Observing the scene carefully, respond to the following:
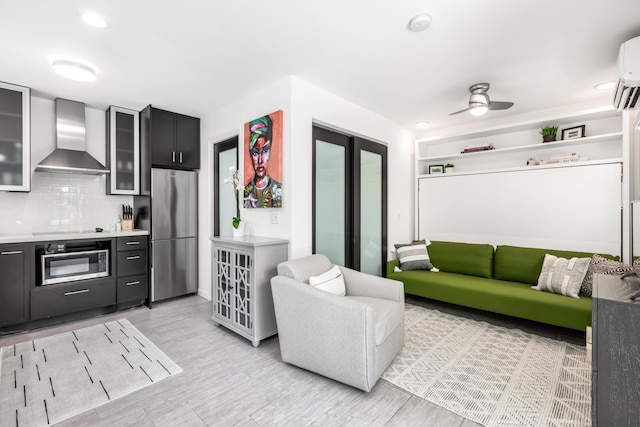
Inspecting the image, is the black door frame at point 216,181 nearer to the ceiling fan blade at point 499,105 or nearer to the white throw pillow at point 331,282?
the white throw pillow at point 331,282

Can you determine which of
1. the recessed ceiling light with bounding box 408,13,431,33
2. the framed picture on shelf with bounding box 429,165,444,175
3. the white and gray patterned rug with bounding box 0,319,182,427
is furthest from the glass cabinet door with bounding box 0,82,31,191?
the framed picture on shelf with bounding box 429,165,444,175

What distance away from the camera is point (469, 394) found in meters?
2.01

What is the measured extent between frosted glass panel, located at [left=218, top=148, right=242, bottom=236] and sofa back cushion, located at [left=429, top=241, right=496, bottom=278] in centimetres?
293

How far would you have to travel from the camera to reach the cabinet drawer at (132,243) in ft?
12.0

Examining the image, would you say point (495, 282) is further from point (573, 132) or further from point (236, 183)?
point (236, 183)

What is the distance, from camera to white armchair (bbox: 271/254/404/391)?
1.94 metres

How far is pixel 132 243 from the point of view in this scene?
3.75m

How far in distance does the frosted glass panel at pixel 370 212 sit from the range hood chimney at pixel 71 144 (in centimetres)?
340

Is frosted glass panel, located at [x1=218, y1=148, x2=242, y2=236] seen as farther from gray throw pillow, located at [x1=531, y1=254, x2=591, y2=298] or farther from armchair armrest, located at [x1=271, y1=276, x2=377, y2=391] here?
gray throw pillow, located at [x1=531, y1=254, x2=591, y2=298]

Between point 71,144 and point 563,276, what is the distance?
5850 mm

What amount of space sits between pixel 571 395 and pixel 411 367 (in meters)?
1.05

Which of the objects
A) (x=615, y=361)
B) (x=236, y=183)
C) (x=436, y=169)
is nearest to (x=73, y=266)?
(x=236, y=183)

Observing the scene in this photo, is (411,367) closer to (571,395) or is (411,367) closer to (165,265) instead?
(571,395)

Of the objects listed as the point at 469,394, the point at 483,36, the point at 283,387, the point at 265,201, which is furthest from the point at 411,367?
the point at 483,36
